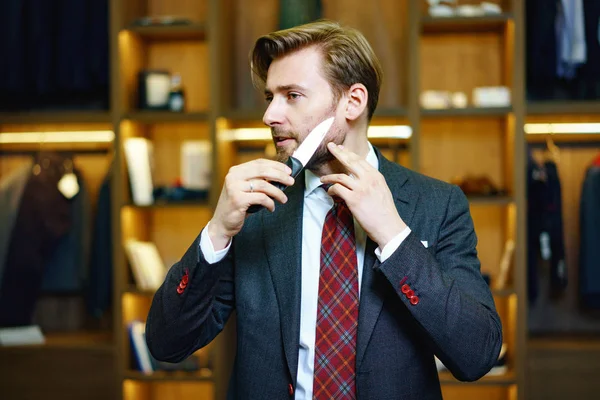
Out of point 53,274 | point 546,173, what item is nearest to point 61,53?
point 53,274

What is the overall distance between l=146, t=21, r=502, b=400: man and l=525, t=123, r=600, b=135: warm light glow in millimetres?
2507

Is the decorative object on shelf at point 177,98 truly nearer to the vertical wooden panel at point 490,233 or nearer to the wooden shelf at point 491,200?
the wooden shelf at point 491,200

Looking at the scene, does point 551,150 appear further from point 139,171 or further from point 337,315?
point 337,315

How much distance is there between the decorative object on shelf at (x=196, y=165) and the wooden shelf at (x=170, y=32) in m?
0.65

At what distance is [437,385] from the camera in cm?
144

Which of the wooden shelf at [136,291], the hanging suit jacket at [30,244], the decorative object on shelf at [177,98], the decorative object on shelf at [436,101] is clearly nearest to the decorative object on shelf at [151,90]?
the decorative object on shelf at [177,98]

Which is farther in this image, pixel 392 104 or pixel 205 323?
pixel 392 104

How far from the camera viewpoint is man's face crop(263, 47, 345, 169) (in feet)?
4.84

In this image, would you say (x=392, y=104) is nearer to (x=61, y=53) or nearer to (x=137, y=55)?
(x=137, y=55)

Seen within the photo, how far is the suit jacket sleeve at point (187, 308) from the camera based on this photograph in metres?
1.36

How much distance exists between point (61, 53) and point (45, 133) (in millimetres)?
594

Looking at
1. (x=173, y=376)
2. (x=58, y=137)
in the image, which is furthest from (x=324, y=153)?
(x=58, y=137)

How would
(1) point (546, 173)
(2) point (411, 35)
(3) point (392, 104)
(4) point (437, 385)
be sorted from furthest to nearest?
(3) point (392, 104) < (1) point (546, 173) < (2) point (411, 35) < (4) point (437, 385)

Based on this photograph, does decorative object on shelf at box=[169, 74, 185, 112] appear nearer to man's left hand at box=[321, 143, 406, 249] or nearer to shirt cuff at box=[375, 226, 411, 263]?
man's left hand at box=[321, 143, 406, 249]
